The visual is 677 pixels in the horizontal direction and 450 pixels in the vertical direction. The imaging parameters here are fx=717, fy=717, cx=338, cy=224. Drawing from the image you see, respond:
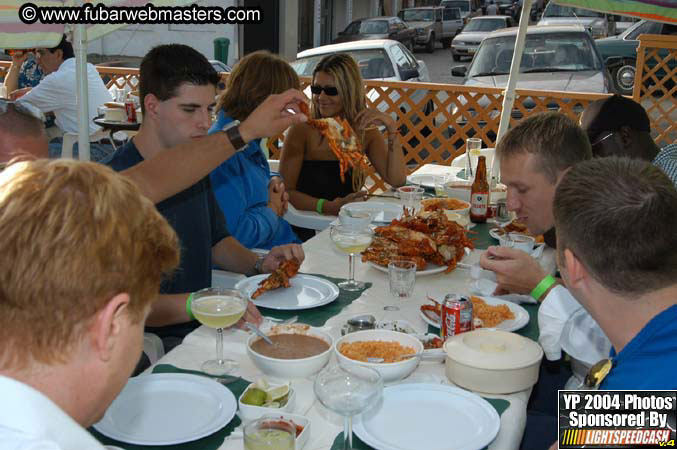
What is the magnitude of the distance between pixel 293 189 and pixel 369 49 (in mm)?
6205

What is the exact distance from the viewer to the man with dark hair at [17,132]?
296 centimetres

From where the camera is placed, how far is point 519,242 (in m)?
3.59

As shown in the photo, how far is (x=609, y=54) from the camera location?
15.4m

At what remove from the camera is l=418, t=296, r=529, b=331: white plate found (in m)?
2.63

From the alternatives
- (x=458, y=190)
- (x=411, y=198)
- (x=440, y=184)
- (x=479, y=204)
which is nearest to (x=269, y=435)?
(x=479, y=204)

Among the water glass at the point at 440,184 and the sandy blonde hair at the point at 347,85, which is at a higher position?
the sandy blonde hair at the point at 347,85

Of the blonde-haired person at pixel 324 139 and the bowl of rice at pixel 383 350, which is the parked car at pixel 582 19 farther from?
the bowl of rice at pixel 383 350

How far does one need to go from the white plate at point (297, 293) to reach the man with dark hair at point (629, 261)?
118 cm

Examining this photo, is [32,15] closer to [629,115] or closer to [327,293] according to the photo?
[327,293]

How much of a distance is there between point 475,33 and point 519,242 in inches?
899

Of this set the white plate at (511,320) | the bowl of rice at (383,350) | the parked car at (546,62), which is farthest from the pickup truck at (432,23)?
the bowl of rice at (383,350)

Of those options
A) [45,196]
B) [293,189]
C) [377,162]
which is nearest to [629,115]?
[377,162]

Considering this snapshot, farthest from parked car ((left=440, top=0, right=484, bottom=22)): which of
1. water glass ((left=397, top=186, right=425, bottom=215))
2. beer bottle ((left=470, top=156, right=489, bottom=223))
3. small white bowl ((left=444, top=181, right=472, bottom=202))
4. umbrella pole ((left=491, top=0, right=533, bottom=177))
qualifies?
beer bottle ((left=470, top=156, right=489, bottom=223))

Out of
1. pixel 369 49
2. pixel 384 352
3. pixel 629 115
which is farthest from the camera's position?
pixel 369 49
